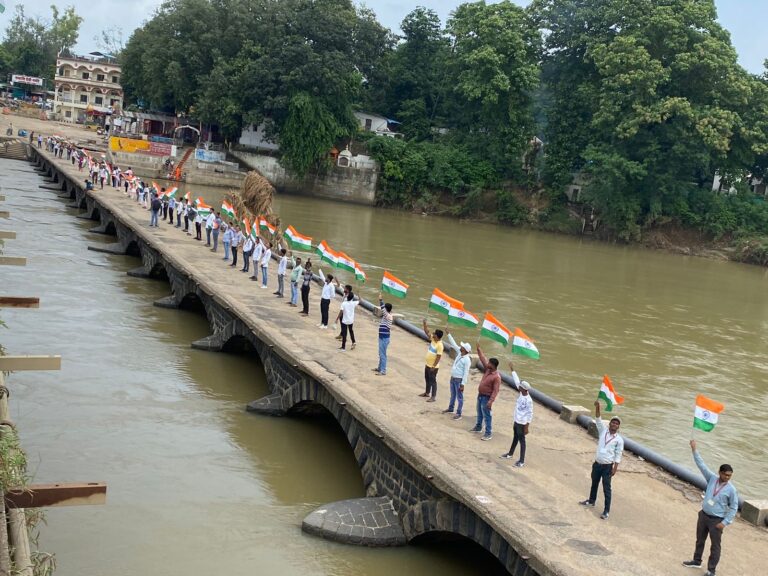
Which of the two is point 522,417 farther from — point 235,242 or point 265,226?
point 265,226

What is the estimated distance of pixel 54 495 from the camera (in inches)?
300

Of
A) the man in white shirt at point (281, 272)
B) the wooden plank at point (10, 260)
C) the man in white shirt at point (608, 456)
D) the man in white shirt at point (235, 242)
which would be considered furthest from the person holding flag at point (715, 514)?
the man in white shirt at point (235, 242)

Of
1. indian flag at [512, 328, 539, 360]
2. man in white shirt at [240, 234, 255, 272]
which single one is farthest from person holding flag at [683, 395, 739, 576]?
man in white shirt at [240, 234, 255, 272]

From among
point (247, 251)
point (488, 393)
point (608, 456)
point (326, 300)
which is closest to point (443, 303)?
point (326, 300)

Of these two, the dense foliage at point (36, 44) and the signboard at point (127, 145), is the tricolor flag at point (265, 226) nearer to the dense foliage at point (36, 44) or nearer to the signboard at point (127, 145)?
the signboard at point (127, 145)

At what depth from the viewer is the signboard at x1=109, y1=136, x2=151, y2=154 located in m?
63.3

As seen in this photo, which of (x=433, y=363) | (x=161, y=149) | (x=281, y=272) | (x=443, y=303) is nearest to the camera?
A: (x=433, y=363)

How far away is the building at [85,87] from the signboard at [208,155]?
117 feet

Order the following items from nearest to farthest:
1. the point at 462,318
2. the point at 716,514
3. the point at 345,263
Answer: the point at 716,514, the point at 462,318, the point at 345,263

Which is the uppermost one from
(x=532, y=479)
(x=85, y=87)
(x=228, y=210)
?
(x=85, y=87)

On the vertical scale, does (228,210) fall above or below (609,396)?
above

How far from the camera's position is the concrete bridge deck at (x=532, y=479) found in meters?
9.55

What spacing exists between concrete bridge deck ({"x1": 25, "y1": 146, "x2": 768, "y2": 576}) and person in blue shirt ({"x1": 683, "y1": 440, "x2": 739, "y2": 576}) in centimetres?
39

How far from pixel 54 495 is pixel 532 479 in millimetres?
6461
